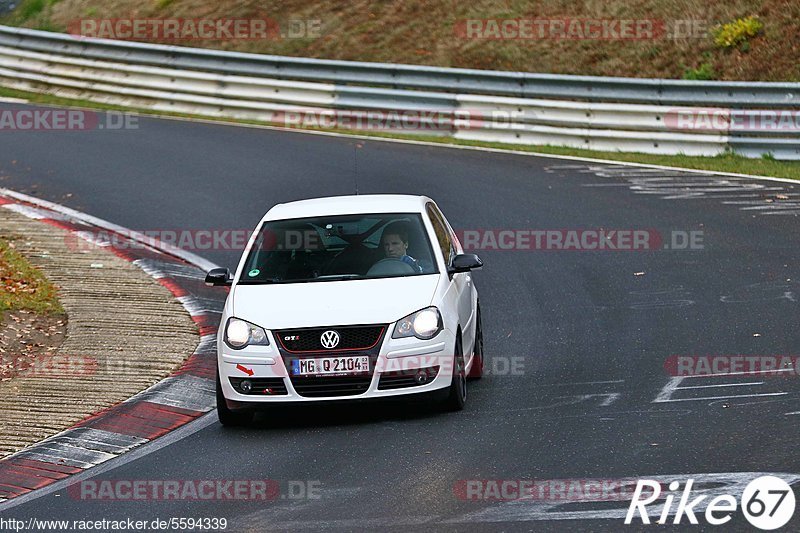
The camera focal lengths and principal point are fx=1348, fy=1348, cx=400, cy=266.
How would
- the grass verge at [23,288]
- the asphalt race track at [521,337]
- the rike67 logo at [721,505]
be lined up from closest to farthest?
the rike67 logo at [721,505]
the asphalt race track at [521,337]
the grass verge at [23,288]

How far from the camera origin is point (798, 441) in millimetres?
8227

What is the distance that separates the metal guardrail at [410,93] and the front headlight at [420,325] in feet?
38.0

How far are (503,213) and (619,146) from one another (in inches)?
188

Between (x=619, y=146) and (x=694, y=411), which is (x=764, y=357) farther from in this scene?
(x=619, y=146)

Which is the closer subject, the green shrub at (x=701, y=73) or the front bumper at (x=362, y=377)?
the front bumper at (x=362, y=377)

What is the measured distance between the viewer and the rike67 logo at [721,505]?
22.1ft

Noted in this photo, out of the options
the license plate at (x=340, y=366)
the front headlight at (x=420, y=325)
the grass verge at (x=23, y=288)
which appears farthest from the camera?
the grass verge at (x=23, y=288)

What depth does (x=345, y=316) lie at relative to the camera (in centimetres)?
948

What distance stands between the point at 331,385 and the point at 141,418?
1609 mm

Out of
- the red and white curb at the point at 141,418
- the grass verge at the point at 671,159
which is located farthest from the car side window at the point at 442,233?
the grass verge at the point at 671,159

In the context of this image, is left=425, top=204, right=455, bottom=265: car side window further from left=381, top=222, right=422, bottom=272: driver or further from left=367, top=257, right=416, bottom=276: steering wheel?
left=367, top=257, right=416, bottom=276: steering wheel

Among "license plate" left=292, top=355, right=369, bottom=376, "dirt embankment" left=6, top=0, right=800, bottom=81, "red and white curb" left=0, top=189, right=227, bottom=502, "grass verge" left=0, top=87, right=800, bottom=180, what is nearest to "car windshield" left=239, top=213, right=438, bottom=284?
"license plate" left=292, top=355, right=369, bottom=376

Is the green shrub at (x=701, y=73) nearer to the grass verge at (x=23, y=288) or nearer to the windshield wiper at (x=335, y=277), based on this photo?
the grass verge at (x=23, y=288)

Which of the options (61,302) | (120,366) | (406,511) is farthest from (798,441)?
(61,302)
